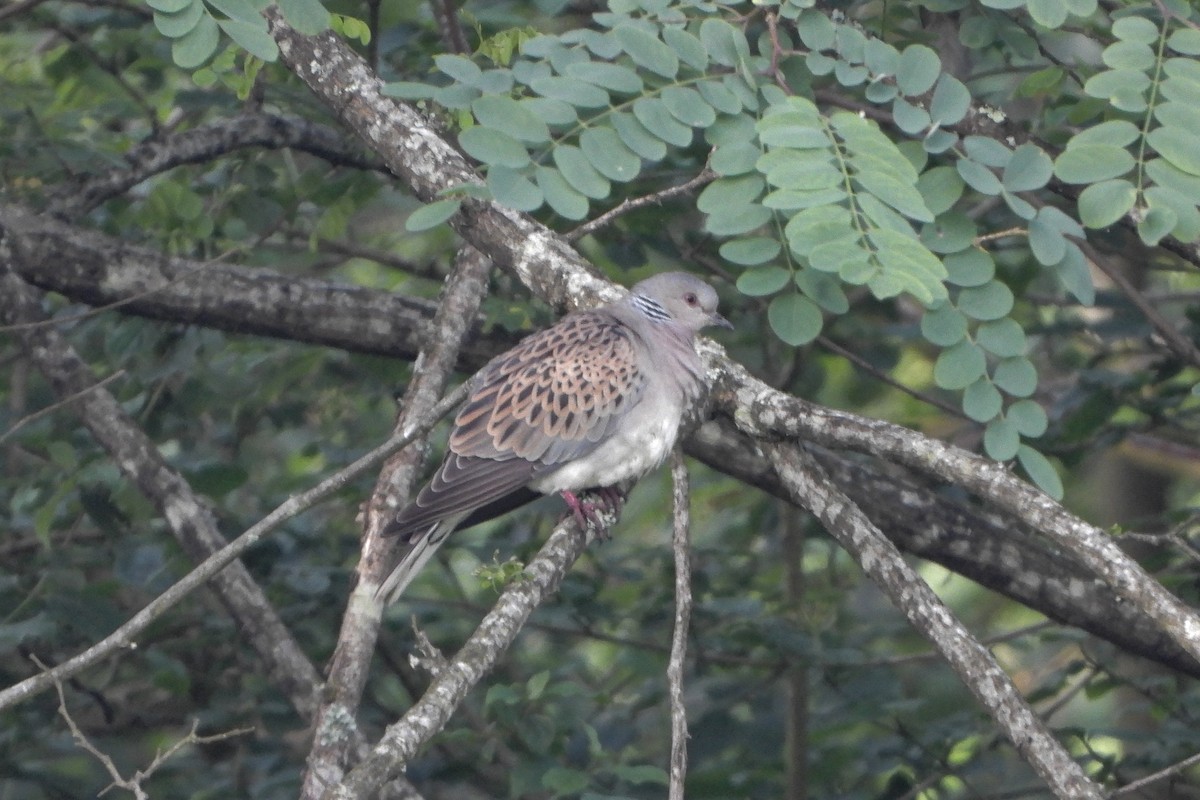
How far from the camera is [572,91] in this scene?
3.04m

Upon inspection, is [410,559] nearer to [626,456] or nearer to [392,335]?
[626,456]

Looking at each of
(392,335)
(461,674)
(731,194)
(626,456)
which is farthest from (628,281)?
(461,674)

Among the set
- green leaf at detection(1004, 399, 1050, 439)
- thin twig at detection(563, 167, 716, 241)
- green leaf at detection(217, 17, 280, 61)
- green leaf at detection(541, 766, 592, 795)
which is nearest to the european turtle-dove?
thin twig at detection(563, 167, 716, 241)

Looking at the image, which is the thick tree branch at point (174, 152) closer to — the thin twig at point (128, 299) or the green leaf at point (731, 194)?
the thin twig at point (128, 299)

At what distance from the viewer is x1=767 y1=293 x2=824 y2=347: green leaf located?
335 centimetres

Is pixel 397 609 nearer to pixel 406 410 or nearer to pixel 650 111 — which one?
pixel 406 410

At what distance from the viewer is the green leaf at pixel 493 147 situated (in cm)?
294

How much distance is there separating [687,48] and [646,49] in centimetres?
10

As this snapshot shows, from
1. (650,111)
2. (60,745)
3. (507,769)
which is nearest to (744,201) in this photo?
(650,111)

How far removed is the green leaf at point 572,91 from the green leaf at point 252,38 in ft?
1.85

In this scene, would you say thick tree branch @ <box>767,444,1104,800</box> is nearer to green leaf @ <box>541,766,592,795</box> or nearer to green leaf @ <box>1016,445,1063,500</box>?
green leaf @ <box>1016,445,1063,500</box>

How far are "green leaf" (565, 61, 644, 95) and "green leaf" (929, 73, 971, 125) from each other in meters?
0.73

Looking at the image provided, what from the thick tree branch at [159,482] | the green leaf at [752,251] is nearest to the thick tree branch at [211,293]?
→ the thick tree branch at [159,482]

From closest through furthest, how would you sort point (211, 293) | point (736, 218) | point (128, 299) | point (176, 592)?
point (176, 592) → point (736, 218) → point (128, 299) → point (211, 293)
